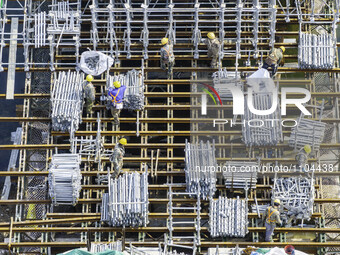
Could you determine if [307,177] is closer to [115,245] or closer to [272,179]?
[272,179]

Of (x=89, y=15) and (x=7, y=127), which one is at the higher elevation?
(x=89, y=15)

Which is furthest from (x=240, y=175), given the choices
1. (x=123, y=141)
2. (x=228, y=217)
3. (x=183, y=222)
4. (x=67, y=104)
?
(x=67, y=104)

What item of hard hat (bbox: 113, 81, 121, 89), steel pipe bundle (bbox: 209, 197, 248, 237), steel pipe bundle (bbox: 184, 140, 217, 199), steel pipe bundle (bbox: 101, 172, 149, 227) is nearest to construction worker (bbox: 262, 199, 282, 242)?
steel pipe bundle (bbox: 209, 197, 248, 237)

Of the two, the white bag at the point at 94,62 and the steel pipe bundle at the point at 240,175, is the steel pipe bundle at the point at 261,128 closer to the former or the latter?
the steel pipe bundle at the point at 240,175

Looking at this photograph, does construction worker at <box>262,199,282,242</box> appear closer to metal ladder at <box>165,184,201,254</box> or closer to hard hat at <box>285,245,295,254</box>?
hard hat at <box>285,245,295,254</box>

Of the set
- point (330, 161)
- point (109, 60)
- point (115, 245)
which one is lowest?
point (115, 245)

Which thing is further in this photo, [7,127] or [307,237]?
[7,127]

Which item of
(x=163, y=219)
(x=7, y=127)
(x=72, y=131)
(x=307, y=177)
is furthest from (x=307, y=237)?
(x=7, y=127)
